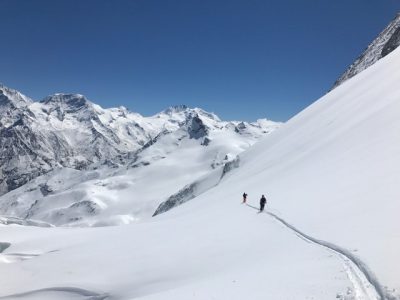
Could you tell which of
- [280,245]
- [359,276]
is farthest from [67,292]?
[359,276]

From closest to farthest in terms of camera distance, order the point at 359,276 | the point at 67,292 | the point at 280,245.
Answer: the point at 359,276 → the point at 280,245 → the point at 67,292

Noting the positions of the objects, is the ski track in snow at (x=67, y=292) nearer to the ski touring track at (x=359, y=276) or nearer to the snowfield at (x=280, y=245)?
the snowfield at (x=280, y=245)

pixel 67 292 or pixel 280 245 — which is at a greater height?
pixel 280 245

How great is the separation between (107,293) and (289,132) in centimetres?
6013

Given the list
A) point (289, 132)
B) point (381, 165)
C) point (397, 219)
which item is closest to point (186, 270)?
point (397, 219)

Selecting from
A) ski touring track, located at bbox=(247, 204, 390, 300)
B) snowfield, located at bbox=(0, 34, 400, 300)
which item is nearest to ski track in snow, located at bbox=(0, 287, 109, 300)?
snowfield, located at bbox=(0, 34, 400, 300)

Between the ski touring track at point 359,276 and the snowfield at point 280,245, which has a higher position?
the snowfield at point 280,245

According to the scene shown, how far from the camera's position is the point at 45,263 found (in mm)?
37906

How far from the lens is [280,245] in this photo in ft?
76.8

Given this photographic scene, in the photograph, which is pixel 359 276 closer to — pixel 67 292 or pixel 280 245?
pixel 280 245

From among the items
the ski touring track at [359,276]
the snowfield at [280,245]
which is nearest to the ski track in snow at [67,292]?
the snowfield at [280,245]

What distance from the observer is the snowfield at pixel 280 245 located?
55.0ft

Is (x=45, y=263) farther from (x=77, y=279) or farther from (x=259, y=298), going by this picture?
(x=259, y=298)

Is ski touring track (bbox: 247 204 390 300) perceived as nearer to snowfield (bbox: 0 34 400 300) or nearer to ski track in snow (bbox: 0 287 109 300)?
snowfield (bbox: 0 34 400 300)
